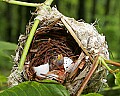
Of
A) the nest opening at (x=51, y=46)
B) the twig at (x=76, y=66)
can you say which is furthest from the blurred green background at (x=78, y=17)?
the twig at (x=76, y=66)

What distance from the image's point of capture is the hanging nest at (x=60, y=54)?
1.58 m

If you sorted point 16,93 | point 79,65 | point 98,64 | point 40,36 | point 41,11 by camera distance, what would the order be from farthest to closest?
point 40,36
point 41,11
point 79,65
point 98,64
point 16,93

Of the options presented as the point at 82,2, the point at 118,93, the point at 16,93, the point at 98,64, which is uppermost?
the point at 82,2

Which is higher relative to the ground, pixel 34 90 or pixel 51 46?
pixel 51 46

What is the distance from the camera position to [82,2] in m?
13.9

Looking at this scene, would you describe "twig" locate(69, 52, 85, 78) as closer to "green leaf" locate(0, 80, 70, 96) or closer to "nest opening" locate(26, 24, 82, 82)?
"nest opening" locate(26, 24, 82, 82)

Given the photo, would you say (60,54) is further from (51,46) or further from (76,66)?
(76,66)

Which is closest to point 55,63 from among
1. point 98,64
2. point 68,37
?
point 68,37

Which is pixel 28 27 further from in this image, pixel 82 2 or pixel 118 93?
pixel 82 2

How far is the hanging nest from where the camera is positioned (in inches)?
62.1

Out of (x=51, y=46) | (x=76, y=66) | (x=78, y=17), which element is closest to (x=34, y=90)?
(x=76, y=66)

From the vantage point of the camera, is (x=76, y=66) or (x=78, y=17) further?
(x=78, y=17)

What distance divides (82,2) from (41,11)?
1228cm

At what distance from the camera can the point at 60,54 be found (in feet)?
5.97
